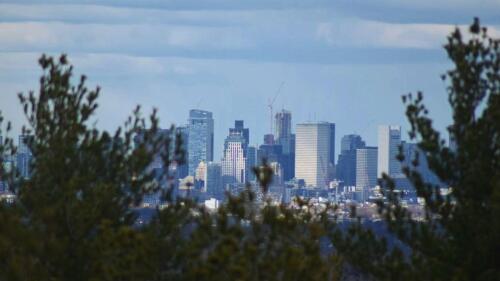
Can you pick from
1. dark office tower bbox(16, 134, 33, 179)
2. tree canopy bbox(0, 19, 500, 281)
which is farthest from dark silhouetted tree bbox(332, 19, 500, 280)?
dark office tower bbox(16, 134, 33, 179)

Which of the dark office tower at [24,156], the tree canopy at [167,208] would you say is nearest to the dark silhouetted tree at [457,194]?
the tree canopy at [167,208]

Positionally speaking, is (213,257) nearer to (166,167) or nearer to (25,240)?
(25,240)

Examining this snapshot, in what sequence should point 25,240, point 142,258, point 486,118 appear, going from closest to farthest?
point 142,258 → point 25,240 → point 486,118

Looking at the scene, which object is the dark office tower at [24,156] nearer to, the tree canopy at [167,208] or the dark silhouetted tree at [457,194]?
the tree canopy at [167,208]

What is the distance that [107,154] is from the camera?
930 inches

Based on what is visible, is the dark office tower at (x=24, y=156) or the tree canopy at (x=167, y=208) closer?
the tree canopy at (x=167, y=208)

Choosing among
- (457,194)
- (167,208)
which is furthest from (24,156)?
(457,194)

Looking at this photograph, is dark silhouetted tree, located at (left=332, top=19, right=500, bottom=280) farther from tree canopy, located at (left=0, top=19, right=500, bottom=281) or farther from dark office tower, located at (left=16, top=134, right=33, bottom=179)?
dark office tower, located at (left=16, top=134, right=33, bottom=179)

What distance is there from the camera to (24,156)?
24516 mm

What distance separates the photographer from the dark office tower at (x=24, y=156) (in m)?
24.0

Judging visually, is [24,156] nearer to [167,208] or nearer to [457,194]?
[167,208]

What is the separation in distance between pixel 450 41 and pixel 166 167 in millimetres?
5175

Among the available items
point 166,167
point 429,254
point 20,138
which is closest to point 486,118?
point 429,254

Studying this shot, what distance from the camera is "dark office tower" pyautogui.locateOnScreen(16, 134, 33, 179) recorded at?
24047 mm
